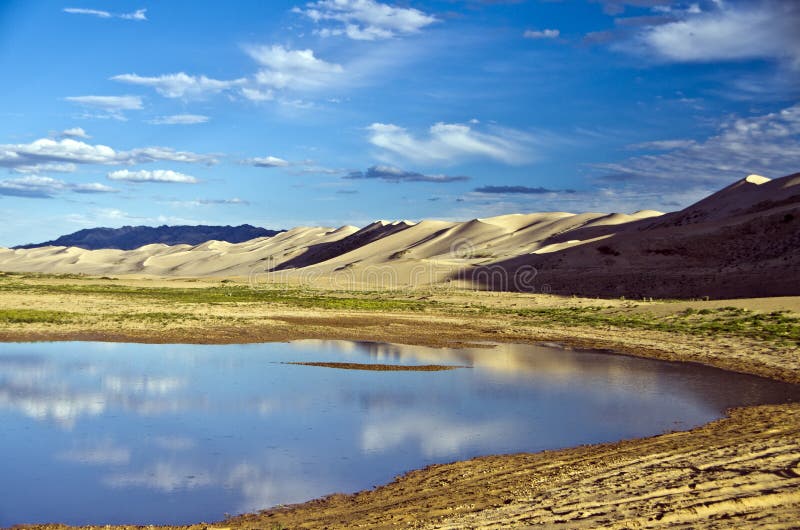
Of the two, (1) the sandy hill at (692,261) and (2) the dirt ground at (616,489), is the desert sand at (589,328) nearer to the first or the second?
(2) the dirt ground at (616,489)

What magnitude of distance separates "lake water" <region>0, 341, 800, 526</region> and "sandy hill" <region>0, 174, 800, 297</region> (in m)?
29.5

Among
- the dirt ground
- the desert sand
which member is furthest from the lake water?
the desert sand

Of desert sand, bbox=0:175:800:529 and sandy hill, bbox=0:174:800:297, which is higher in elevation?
sandy hill, bbox=0:174:800:297

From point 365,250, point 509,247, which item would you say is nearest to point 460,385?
point 509,247

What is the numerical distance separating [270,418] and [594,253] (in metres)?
52.9

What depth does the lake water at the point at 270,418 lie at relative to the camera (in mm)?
9250

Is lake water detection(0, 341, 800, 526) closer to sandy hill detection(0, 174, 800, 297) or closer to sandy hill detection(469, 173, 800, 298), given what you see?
sandy hill detection(469, 173, 800, 298)

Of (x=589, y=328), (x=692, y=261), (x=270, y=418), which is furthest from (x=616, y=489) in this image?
(x=692, y=261)

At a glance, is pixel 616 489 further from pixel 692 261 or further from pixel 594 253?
pixel 594 253

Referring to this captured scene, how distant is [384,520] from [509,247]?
328 ft

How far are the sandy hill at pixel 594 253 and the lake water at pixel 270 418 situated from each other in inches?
1160

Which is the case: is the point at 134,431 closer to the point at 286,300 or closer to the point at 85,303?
the point at 85,303

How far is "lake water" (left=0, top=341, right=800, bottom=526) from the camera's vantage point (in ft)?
30.3

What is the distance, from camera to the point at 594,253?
62.9 metres
